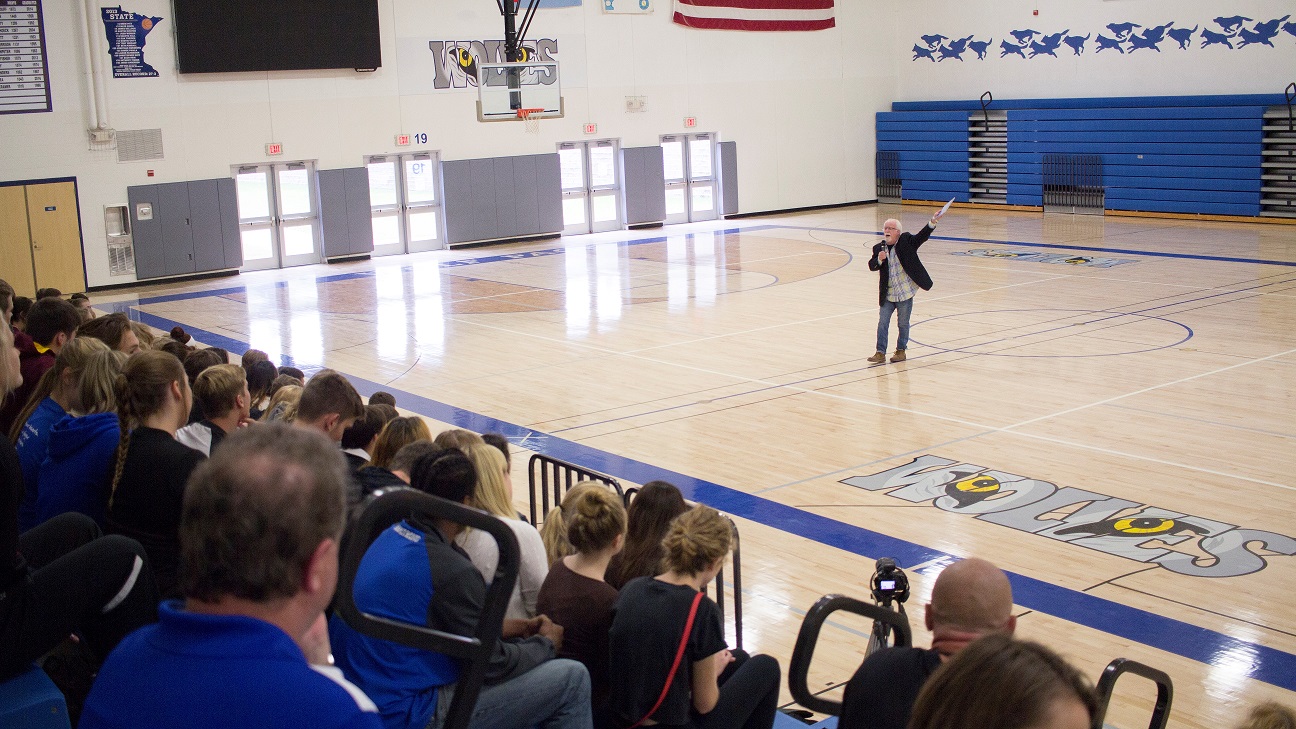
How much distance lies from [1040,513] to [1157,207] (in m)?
20.5

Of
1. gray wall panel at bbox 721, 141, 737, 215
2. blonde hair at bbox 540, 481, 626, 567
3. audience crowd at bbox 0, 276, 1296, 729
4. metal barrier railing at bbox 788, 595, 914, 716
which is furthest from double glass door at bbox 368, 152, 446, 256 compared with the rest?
metal barrier railing at bbox 788, 595, 914, 716

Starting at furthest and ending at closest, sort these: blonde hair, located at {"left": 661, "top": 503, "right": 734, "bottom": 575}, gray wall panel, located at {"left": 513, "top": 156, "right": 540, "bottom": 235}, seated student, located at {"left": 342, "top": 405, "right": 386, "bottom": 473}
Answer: gray wall panel, located at {"left": 513, "top": 156, "right": 540, "bottom": 235} → seated student, located at {"left": 342, "top": 405, "right": 386, "bottom": 473} → blonde hair, located at {"left": 661, "top": 503, "right": 734, "bottom": 575}

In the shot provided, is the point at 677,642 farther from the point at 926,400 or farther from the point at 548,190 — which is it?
the point at 548,190

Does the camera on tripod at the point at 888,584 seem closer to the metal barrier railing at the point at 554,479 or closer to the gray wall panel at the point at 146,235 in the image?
the metal barrier railing at the point at 554,479

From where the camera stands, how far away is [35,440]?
17.1ft

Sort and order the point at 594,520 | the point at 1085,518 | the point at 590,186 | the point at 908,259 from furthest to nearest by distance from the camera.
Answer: the point at 590,186, the point at 908,259, the point at 1085,518, the point at 594,520

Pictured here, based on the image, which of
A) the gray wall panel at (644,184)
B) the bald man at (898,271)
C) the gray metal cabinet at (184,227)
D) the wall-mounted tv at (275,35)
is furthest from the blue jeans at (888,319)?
the gray wall panel at (644,184)

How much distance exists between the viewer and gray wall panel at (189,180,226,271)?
2264cm

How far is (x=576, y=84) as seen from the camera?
88.3 ft

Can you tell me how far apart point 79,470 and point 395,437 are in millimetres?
1264

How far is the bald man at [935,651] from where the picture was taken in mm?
3320

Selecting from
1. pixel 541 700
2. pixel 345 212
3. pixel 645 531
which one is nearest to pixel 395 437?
pixel 645 531

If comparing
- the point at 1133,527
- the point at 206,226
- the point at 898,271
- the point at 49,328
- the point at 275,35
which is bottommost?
the point at 1133,527

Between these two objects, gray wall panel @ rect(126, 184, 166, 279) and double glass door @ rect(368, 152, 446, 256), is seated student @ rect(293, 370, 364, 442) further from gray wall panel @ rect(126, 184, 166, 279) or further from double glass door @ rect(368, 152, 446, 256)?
double glass door @ rect(368, 152, 446, 256)
